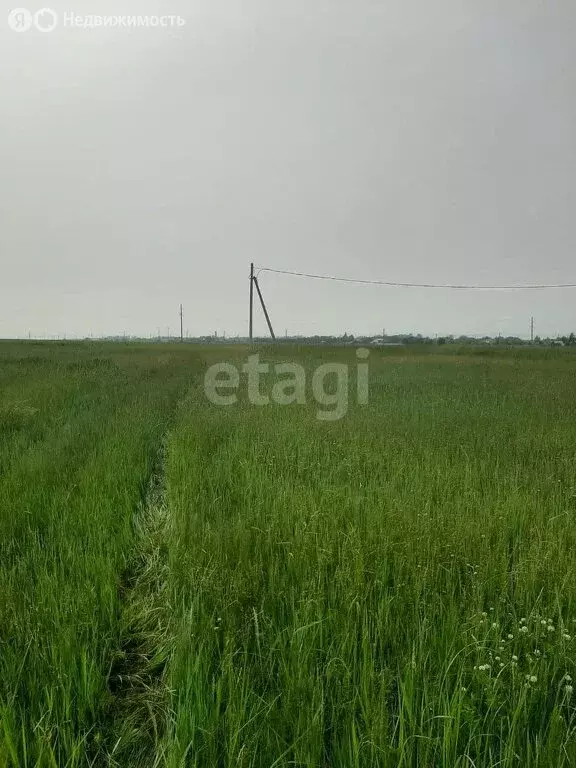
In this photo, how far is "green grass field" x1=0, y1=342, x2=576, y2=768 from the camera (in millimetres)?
1555

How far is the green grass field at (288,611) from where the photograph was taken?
1.55 meters

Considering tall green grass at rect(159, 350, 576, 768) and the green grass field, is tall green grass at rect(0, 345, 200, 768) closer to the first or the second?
the green grass field

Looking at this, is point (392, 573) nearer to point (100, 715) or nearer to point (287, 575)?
point (287, 575)

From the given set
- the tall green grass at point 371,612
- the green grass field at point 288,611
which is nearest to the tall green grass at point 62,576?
the green grass field at point 288,611

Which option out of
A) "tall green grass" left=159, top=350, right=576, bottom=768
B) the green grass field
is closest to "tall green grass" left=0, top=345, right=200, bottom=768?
the green grass field

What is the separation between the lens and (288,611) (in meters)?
2.29

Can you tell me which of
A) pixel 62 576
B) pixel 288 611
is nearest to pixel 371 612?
pixel 288 611

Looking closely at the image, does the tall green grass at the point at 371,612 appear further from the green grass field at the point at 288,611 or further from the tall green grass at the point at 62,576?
the tall green grass at the point at 62,576

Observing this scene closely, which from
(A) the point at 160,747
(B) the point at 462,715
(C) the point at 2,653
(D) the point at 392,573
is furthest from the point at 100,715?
(D) the point at 392,573

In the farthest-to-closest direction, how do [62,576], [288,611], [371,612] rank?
1. [62,576]
2. [288,611]
3. [371,612]

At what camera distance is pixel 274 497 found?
3.87 m

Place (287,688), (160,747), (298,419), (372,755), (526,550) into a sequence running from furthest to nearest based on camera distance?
(298,419)
(526,550)
(287,688)
(160,747)
(372,755)

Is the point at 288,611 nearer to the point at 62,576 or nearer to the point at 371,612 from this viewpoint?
the point at 371,612

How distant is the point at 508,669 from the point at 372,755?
0.75m
